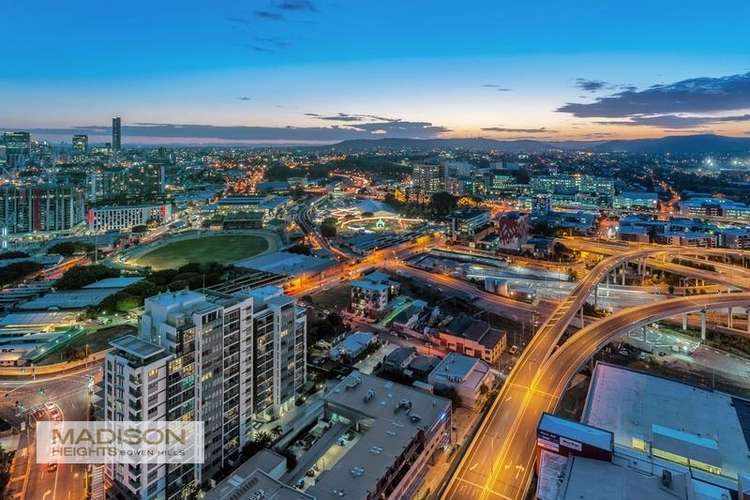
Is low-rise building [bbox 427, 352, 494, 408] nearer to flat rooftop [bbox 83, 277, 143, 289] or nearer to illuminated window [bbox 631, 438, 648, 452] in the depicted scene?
illuminated window [bbox 631, 438, 648, 452]

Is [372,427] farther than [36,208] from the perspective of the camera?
No

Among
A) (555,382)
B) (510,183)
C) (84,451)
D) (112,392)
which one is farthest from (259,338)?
(510,183)

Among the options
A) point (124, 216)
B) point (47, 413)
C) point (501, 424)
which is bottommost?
point (47, 413)

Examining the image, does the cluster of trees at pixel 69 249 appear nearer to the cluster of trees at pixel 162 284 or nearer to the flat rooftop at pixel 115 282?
the flat rooftop at pixel 115 282

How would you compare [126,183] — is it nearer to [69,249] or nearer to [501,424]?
[69,249]

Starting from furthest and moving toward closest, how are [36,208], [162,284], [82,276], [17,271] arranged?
1. [36,208]
2. [17,271]
3. [82,276]
4. [162,284]

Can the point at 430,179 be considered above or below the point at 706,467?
above

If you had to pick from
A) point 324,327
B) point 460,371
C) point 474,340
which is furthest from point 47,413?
point 474,340

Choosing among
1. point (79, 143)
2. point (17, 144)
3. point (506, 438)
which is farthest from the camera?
point (79, 143)
